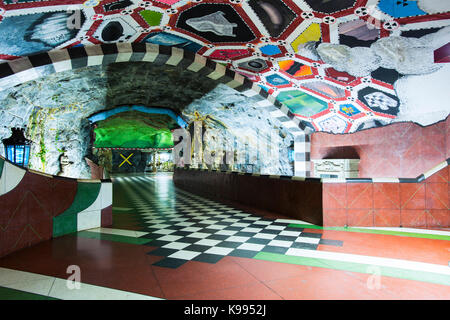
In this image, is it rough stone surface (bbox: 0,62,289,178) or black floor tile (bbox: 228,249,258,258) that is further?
rough stone surface (bbox: 0,62,289,178)

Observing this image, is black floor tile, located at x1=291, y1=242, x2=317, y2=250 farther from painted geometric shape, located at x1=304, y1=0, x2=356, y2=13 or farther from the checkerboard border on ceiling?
the checkerboard border on ceiling

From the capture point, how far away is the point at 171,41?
638 cm

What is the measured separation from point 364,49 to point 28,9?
609 centimetres

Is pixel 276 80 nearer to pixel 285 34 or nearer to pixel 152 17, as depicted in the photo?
pixel 285 34

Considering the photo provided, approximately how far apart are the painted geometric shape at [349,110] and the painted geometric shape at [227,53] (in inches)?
132

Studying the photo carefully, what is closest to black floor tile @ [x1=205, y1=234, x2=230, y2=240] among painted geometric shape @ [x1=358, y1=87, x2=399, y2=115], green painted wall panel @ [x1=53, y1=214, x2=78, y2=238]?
green painted wall panel @ [x1=53, y1=214, x2=78, y2=238]

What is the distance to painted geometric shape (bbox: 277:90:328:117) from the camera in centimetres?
816

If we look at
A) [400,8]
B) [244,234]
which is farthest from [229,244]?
[400,8]

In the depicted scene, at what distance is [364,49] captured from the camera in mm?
5500

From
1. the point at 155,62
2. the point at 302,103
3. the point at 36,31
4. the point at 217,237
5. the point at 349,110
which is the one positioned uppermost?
the point at 155,62

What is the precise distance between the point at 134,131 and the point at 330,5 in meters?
17.8

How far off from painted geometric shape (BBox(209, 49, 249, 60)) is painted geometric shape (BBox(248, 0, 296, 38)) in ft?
4.29

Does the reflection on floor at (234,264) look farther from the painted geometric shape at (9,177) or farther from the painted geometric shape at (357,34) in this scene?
the painted geometric shape at (357,34)

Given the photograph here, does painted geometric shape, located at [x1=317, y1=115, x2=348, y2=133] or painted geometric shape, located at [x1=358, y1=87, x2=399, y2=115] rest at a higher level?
painted geometric shape, located at [x1=358, y1=87, x2=399, y2=115]
